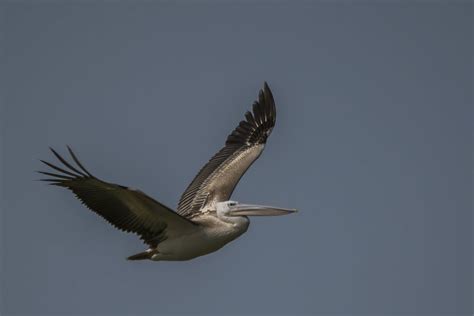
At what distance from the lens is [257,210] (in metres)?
12.6

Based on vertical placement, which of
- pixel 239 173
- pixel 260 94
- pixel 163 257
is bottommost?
pixel 163 257

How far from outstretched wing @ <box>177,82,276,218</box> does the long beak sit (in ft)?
1.88

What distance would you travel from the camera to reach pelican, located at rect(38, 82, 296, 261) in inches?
434

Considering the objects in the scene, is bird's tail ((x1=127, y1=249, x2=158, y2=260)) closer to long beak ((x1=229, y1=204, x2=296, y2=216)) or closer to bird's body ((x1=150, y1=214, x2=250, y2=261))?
bird's body ((x1=150, y1=214, x2=250, y2=261))

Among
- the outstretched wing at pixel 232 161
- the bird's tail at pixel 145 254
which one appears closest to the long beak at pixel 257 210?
the outstretched wing at pixel 232 161

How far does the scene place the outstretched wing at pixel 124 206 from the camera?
35.7 feet

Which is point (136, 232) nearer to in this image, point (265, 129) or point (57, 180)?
point (57, 180)

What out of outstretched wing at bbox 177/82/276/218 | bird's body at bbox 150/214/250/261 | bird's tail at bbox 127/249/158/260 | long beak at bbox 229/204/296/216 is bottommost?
bird's tail at bbox 127/249/158/260

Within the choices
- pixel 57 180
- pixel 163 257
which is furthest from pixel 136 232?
pixel 57 180

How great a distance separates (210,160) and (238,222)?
7.30ft

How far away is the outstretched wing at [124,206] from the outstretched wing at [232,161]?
1.08 metres

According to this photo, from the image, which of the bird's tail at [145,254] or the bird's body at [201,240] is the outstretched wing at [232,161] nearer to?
the bird's body at [201,240]

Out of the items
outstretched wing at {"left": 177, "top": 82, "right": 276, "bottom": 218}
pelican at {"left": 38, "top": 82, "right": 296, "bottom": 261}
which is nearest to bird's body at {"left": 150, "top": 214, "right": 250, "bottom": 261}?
pelican at {"left": 38, "top": 82, "right": 296, "bottom": 261}

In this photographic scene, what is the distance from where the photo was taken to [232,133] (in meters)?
14.9
